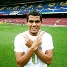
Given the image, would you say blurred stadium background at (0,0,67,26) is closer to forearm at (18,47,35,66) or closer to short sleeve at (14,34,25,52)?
short sleeve at (14,34,25,52)

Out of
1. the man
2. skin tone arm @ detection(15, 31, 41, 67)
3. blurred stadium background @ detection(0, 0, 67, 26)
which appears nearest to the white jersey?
the man

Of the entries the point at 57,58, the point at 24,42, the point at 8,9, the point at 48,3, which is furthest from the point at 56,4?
the point at 24,42

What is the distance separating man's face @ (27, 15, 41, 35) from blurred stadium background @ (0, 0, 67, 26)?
4208 centimetres

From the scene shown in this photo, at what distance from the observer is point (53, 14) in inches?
1932

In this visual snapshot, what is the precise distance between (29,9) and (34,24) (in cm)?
5052

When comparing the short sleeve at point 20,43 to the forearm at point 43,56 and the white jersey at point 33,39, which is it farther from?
the forearm at point 43,56

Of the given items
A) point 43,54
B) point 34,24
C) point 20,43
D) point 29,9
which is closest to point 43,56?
point 43,54

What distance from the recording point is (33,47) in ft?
10.2

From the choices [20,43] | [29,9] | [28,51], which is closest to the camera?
[28,51]

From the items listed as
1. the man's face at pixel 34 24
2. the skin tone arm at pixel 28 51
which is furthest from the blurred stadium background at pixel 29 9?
the skin tone arm at pixel 28 51

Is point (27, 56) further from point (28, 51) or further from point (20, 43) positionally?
point (20, 43)

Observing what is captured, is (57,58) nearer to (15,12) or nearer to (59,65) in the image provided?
(59,65)

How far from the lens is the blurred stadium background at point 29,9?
4776 cm

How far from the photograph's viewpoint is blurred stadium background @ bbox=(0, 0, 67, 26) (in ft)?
157
